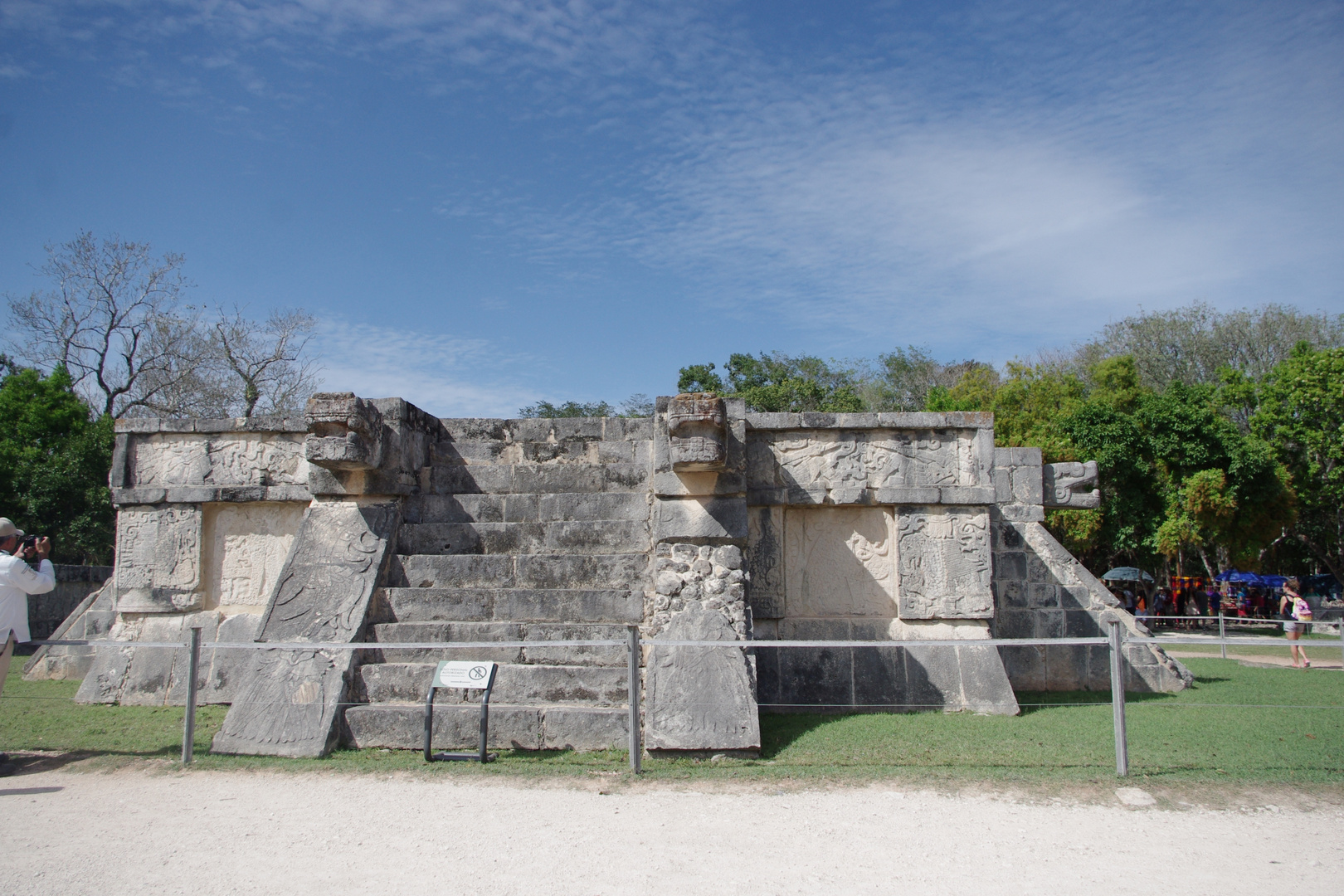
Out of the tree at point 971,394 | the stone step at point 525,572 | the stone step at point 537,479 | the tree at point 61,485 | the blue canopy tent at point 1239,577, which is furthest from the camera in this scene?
the tree at point 971,394

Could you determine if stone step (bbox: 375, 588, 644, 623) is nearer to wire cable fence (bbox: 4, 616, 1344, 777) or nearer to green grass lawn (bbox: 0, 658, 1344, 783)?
wire cable fence (bbox: 4, 616, 1344, 777)

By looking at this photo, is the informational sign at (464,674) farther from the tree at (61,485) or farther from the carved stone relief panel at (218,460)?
the tree at (61,485)

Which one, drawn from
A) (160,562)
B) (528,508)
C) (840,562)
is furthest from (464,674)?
(160,562)

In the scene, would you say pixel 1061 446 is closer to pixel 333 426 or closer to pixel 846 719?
pixel 846 719

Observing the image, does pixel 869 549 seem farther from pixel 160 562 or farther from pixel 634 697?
pixel 160 562

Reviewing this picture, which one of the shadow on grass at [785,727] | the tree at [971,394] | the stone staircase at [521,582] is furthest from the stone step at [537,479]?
the tree at [971,394]

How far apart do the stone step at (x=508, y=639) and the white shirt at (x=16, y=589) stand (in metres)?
1.97

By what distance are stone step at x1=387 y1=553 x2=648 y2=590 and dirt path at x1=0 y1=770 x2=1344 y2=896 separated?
172 centimetres

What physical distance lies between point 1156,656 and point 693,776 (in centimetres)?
519

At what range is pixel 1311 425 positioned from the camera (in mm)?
18750

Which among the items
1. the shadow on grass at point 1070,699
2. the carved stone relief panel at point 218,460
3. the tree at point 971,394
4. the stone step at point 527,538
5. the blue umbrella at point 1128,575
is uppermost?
the tree at point 971,394

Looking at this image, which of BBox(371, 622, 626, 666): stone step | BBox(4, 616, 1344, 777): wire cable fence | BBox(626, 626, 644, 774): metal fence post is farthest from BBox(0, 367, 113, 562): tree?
BBox(626, 626, 644, 774): metal fence post

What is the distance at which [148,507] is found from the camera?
709 cm

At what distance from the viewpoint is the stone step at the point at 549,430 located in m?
7.11
